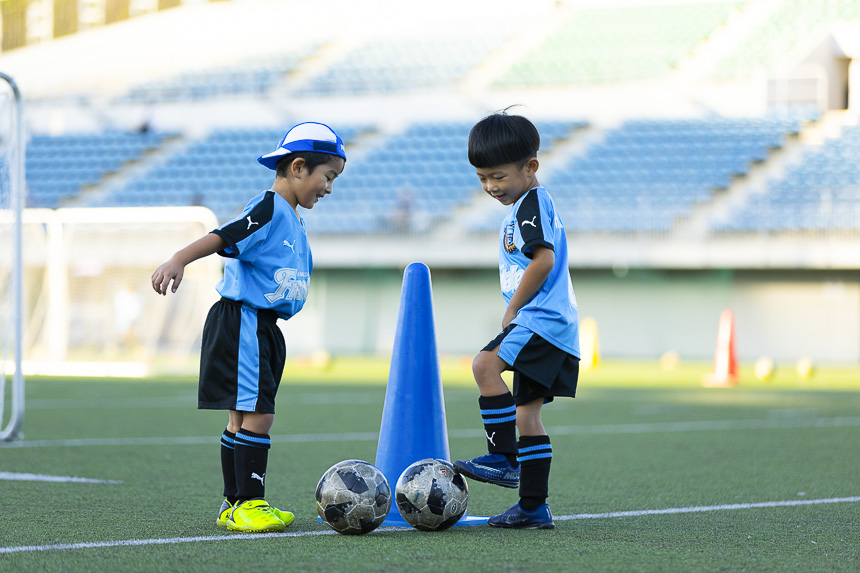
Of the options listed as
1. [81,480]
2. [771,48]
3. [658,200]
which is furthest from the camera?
[771,48]

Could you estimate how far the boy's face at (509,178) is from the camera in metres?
3.75

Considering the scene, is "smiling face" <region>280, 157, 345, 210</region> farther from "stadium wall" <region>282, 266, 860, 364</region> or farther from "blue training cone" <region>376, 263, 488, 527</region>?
"stadium wall" <region>282, 266, 860, 364</region>

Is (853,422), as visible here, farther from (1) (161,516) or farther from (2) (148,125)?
(2) (148,125)

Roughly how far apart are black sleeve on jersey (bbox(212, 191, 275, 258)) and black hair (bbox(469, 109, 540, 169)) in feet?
2.39

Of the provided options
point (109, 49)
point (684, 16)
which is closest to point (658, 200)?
point (684, 16)

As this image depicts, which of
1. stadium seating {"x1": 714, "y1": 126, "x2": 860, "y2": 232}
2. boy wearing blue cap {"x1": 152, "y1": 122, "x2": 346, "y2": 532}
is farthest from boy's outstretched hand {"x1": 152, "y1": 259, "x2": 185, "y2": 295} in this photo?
stadium seating {"x1": 714, "y1": 126, "x2": 860, "y2": 232}

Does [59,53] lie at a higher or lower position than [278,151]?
higher

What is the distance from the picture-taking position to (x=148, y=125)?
26.6 metres

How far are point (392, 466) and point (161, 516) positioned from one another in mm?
869

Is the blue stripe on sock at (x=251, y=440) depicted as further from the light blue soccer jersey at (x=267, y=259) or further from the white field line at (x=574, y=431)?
the white field line at (x=574, y=431)

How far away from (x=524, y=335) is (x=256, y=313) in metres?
0.94

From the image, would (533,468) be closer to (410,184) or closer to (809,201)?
(809,201)

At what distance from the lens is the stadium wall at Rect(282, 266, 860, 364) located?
19.0m

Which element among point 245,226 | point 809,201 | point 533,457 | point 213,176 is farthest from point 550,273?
point 213,176
